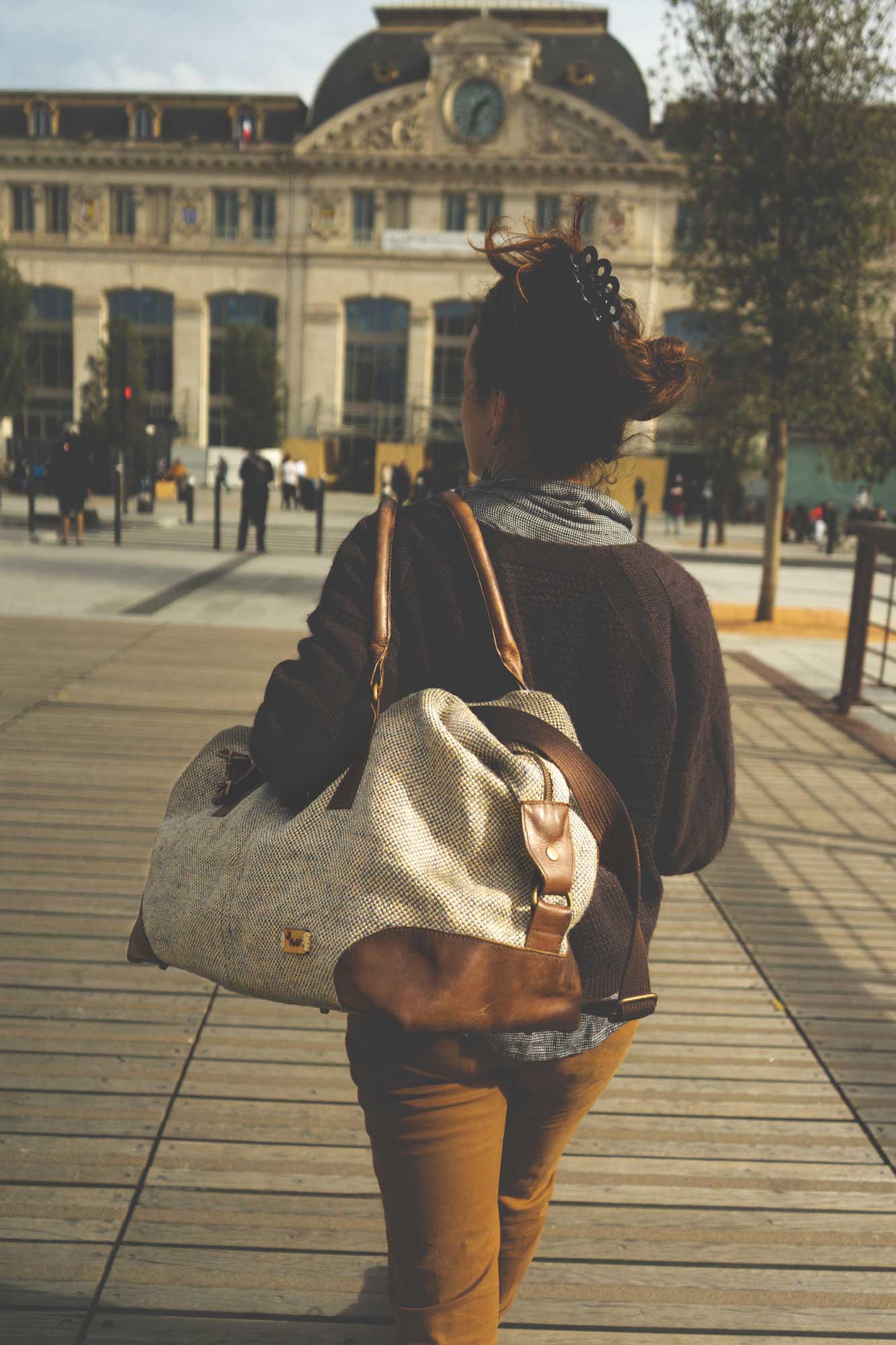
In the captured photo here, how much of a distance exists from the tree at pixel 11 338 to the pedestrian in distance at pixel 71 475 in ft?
66.5

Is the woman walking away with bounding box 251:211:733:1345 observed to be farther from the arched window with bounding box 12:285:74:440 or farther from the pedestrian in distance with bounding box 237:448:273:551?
the arched window with bounding box 12:285:74:440

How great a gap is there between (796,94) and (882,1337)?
12825mm

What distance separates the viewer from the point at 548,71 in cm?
5403

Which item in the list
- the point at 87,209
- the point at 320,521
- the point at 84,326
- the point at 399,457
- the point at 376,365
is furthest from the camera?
the point at 84,326

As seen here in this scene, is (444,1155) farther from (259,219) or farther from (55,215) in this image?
(55,215)

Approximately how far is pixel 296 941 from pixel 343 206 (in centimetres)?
5581

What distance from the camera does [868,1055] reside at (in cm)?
334

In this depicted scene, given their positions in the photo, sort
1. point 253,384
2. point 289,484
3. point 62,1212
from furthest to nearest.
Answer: point 253,384, point 289,484, point 62,1212

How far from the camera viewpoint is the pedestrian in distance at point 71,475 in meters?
18.1

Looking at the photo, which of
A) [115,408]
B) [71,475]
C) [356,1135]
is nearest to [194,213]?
[115,408]

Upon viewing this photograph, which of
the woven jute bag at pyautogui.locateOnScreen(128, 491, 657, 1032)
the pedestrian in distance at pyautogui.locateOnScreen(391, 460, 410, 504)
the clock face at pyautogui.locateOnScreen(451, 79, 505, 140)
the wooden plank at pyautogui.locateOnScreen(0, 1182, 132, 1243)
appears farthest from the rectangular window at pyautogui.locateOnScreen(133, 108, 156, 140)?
the woven jute bag at pyautogui.locateOnScreen(128, 491, 657, 1032)

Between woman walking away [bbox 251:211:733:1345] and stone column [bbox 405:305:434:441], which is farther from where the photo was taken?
stone column [bbox 405:305:434:441]

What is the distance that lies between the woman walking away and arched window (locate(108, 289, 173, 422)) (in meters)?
56.2

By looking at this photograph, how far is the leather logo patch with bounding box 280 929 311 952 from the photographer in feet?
4.46
